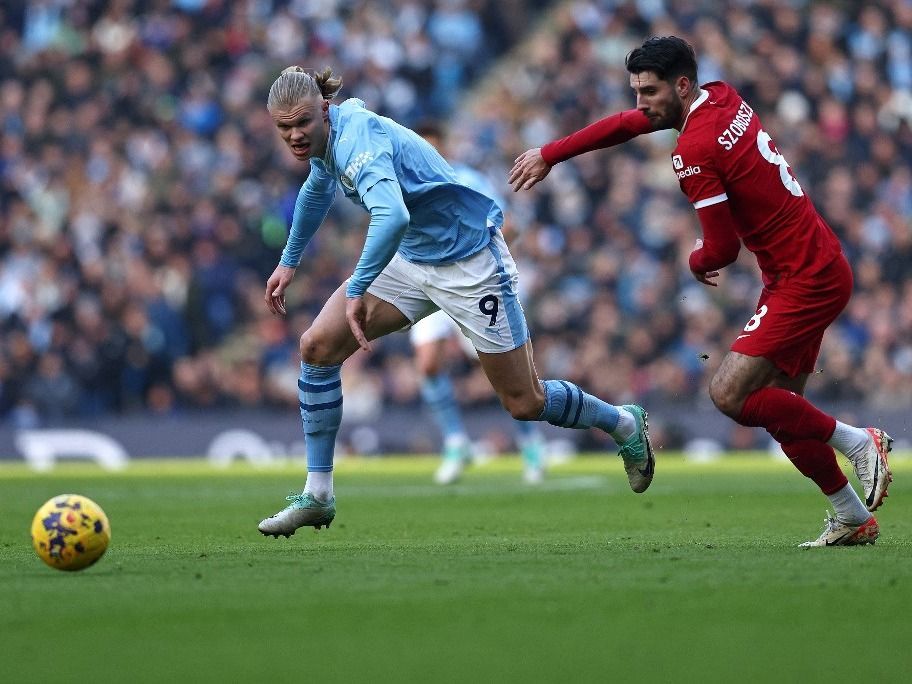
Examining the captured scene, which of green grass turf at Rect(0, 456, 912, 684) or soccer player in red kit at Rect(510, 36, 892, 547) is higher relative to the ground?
soccer player in red kit at Rect(510, 36, 892, 547)

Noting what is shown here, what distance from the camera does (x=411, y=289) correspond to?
827 centimetres

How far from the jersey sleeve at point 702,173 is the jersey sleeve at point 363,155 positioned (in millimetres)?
1359

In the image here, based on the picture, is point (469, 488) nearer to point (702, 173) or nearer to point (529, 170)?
point (529, 170)

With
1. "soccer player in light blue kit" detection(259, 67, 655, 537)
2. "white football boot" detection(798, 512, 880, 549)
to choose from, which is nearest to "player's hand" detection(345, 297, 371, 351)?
"soccer player in light blue kit" detection(259, 67, 655, 537)

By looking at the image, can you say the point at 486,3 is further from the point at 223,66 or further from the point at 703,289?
the point at 703,289

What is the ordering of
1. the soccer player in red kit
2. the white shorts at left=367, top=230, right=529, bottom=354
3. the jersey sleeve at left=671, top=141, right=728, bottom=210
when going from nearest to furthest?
1. the jersey sleeve at left=671, top=141, right=728, bottom=210
2. the soccer player in red kit
3. the white shorts at left=367, top=230, right=529, bottom=354

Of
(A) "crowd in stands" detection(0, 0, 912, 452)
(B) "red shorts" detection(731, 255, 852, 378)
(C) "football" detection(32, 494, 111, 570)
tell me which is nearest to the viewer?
(C) "football" detection(32, 494, 111, 570)

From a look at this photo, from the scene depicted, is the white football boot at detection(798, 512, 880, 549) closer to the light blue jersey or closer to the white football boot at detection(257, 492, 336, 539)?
the light blue jersey

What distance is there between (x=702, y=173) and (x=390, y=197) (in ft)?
4.67

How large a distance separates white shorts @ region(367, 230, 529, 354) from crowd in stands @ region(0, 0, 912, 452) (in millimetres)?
10327

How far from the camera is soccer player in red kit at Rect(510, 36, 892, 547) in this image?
Answer: 282 inches

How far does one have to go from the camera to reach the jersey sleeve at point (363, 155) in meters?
7.41

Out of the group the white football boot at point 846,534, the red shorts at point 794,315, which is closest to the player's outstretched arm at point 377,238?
the red shorts at point 794,315

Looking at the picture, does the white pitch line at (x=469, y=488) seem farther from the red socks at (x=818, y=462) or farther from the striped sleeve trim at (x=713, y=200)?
the striped sleeve trim at (x=713, y=200)
